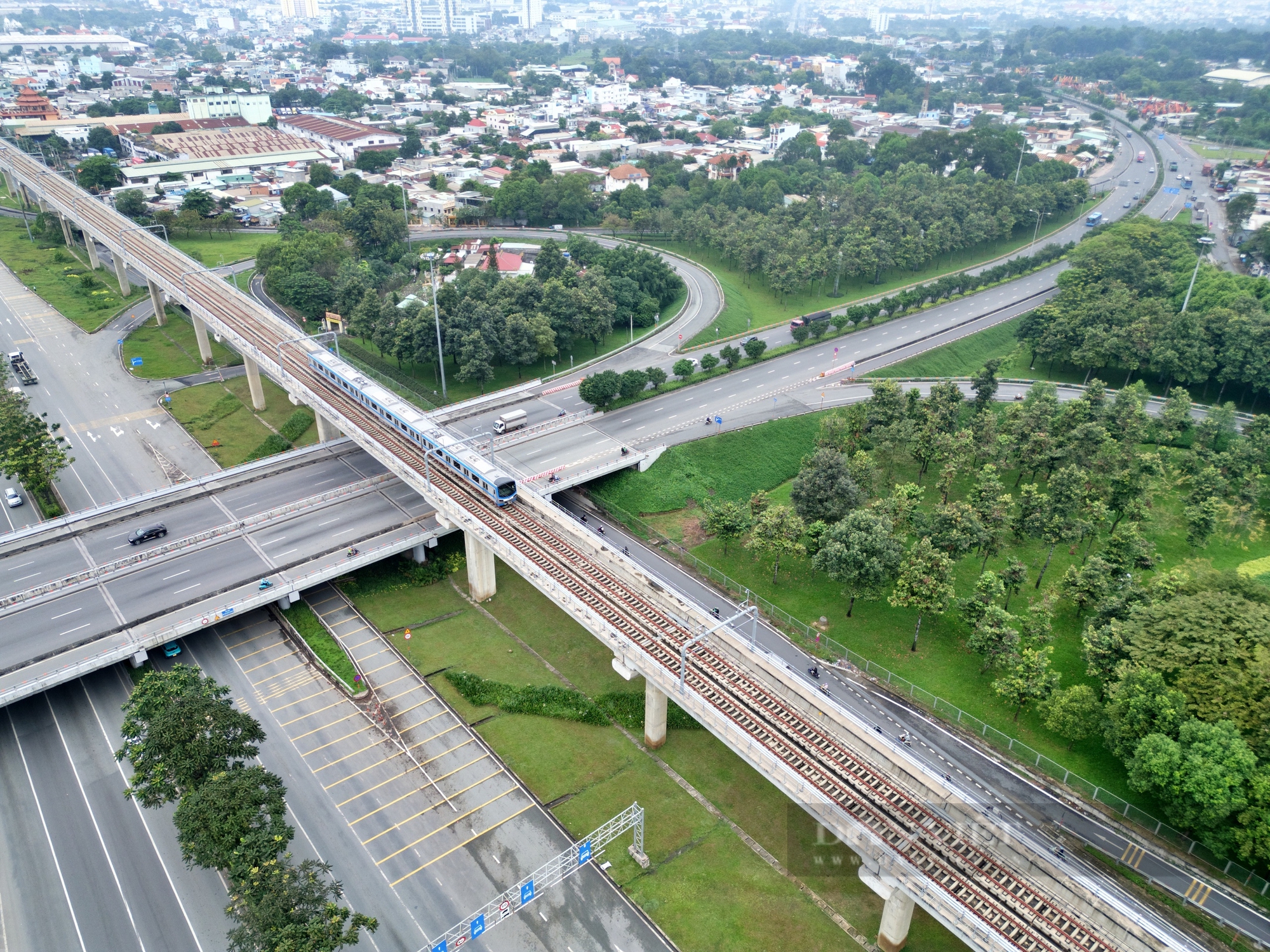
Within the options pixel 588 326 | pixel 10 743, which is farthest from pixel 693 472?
pixel 10 743

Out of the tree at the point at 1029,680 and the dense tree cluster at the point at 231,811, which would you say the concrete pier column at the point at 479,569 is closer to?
the dense tree cluster at the point at 231,811

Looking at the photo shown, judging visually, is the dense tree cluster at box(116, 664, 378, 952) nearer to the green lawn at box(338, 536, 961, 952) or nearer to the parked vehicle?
the green lawn at box(338, 536, 961, 952)

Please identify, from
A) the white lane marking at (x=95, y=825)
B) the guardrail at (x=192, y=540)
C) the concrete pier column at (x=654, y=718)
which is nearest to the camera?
the white lane marking at (x=95, y=825)

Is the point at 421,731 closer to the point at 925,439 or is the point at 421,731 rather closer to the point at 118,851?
the point at 118,851

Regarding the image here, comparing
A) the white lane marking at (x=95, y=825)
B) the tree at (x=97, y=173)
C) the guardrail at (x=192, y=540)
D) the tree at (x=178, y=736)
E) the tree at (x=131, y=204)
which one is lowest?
the white lane marking at (x=95, y=825)

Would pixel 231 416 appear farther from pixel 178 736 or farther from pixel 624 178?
pixel 624 178

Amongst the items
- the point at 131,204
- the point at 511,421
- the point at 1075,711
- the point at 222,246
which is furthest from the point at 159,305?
the point at 1075,711

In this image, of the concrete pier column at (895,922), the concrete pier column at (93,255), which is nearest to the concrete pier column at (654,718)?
the concrete pier column at (895,922)
